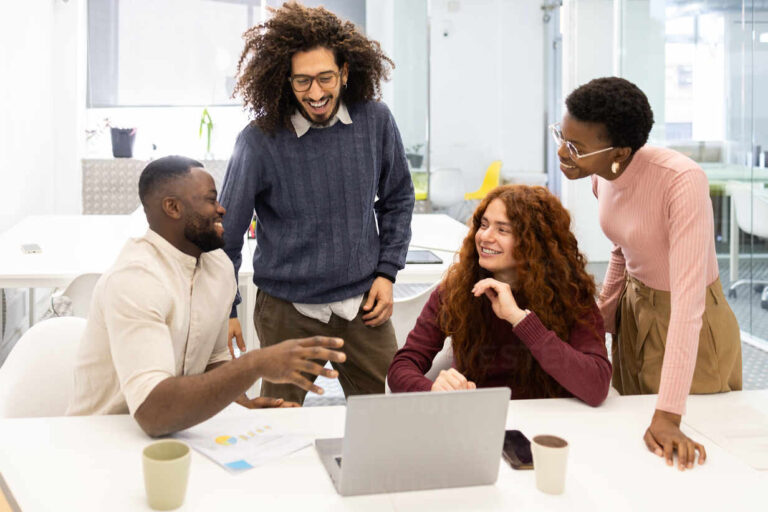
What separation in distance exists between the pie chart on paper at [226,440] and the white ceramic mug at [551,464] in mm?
546

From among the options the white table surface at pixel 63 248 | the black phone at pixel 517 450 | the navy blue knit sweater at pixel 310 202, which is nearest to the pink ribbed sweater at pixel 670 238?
the black phone at pixel 517 450

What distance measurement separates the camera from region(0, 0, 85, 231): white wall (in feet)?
16.3

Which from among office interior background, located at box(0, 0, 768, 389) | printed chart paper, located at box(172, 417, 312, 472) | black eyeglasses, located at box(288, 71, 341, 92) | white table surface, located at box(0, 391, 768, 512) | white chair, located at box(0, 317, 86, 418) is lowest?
white table surface, located at box(0, 391, 768, 512)

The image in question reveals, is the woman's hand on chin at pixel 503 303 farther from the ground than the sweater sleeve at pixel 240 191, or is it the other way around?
the sweater sleeve at pixel 240 191

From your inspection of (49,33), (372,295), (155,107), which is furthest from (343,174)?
(155,107)

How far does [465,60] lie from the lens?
9.20 meters

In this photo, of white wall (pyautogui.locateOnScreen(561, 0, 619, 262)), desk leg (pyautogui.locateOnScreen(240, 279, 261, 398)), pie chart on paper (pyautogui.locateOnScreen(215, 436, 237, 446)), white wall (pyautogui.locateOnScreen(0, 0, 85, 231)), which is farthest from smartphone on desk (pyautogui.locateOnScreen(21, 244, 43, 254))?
white wall (pyautogui.locateOnScreen(561, 0, 619, 262))

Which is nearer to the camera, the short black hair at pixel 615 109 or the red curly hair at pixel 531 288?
the short black hair at pixel 615 109

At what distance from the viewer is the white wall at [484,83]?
30.1 feet

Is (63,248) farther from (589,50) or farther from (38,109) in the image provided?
(589,50)

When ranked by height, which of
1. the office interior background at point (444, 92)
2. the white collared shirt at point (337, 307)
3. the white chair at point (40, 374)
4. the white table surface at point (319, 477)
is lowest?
the white table surface at point (319, 477)

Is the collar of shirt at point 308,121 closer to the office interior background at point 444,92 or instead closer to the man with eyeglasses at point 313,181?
the man with eyeglasses at point 313,181

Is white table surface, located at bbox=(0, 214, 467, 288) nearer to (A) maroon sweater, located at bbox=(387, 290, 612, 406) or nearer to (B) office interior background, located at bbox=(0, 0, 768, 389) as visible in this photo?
(B) office interior background, located at bbox=(0, 0, 768, 389)

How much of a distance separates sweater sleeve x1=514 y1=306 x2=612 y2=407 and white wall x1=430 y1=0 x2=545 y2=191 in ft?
24.7
